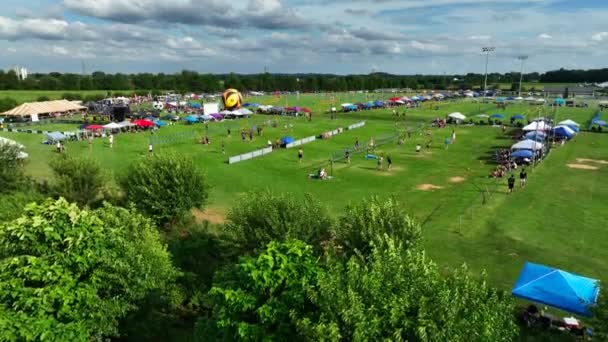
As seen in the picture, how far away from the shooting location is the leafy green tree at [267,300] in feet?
37.1

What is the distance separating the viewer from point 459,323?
10.1 m

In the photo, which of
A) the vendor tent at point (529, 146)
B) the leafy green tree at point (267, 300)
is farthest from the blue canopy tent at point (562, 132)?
the leafy green tree at point (267, 300)

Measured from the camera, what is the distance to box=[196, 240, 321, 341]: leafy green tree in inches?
Answer: 445

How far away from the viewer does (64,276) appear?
46.2 ft

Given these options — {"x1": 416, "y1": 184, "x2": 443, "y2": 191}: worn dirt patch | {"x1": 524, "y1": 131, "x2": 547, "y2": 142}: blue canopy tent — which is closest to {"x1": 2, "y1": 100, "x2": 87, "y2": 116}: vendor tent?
{"x1": 416, "y1": 184, "x2": 443, "y2": 191}: worn dirt patch

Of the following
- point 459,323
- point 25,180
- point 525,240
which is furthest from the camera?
point 25,180

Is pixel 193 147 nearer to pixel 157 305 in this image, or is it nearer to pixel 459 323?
pixel 157 305

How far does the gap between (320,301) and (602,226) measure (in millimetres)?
26614

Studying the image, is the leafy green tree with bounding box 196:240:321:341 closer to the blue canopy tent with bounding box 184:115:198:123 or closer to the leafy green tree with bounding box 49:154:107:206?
the leafy green tree with bounding box 49:154:107:206

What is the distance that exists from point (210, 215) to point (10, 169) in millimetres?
14960

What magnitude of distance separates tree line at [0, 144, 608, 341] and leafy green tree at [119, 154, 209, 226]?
10.5 ft

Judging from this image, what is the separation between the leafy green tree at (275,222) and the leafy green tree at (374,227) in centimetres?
165

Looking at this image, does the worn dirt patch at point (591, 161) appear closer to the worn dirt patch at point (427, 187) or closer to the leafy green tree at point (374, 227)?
the worn dirt patch at point (427, 187)

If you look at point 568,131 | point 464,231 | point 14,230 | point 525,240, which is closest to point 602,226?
point 525,240
